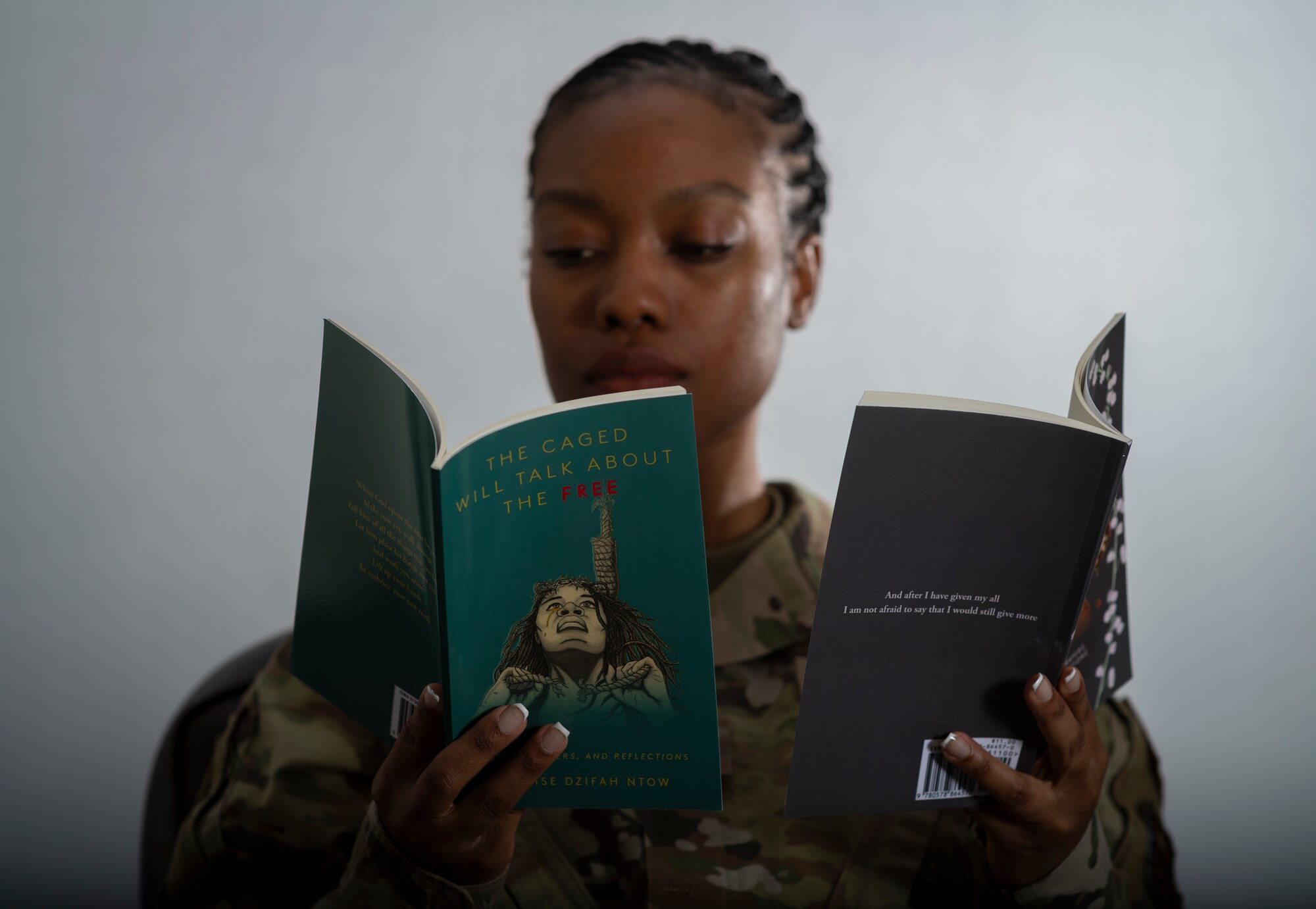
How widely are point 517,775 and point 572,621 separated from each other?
10cm

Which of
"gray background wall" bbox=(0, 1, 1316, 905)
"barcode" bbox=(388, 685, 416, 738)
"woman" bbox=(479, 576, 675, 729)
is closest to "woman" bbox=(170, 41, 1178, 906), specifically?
"barcode" bbox=(388, 685, 416, 738)

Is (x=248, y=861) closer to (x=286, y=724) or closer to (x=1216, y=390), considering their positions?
(x=286, y=724)

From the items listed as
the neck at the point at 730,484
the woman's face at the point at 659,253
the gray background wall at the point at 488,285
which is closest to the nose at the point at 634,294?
the woman's face at the point at 659,253

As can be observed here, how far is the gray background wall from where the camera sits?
1502 millimetres

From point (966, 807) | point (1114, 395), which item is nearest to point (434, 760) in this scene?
point (966, 807)

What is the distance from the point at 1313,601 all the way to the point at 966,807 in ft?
4.08

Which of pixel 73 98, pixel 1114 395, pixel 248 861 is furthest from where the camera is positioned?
pixel 73 98

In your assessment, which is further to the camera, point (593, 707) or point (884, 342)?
point (884, 342)

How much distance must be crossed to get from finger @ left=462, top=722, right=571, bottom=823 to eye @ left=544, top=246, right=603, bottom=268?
1.54 feet

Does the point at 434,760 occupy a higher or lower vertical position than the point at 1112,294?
lower

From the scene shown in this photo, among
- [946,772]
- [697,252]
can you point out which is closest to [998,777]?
[946,772]

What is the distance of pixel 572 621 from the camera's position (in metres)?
0.61

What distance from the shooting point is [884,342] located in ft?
5.30

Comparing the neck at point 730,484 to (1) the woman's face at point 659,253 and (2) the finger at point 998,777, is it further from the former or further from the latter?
(2) the finger at point 998,777
